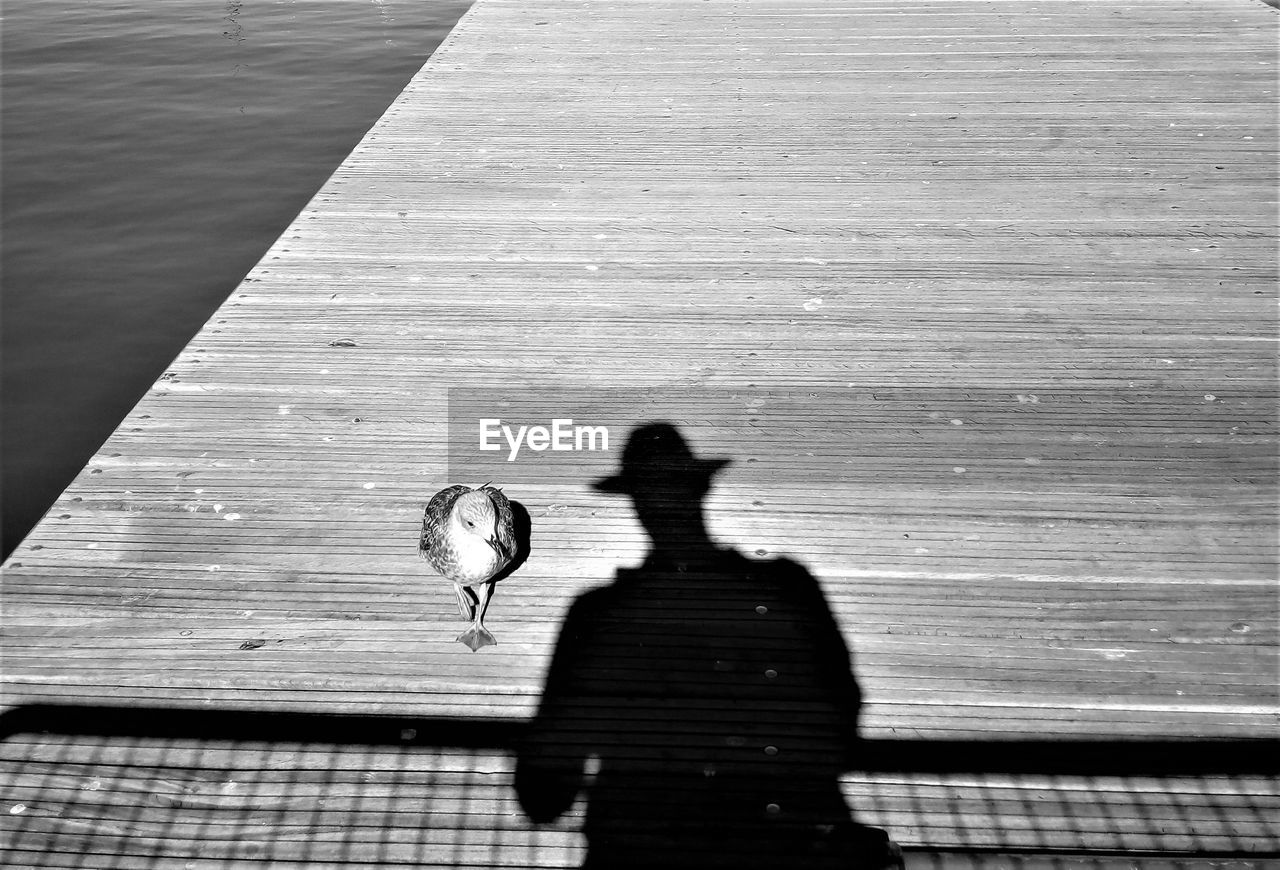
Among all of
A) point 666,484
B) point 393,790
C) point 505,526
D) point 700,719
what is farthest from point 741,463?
point 393,790

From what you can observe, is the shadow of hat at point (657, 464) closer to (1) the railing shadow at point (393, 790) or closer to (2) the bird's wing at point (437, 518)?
(2) the bird's wing at point (437, 518)

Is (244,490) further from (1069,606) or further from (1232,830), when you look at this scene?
(1232,830)

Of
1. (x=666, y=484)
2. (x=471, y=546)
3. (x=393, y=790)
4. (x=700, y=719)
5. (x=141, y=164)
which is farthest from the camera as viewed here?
(x=141, y=164)

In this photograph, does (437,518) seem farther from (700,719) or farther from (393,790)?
(700,719)

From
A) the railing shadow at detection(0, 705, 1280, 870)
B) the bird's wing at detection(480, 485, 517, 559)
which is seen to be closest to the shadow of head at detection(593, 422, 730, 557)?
the bird's wing at detection(480, 485, 517, 559)

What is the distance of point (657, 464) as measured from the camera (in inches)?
153

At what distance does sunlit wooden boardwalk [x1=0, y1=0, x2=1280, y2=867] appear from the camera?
2658mm

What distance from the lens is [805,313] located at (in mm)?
4961

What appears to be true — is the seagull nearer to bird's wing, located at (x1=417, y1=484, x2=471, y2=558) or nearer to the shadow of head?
bird's wing, located at (x1=417, y1=484, x2=471, y2=558)

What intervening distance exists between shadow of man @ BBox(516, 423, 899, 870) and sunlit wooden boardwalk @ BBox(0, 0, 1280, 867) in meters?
0.09

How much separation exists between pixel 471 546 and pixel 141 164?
8.56 metres

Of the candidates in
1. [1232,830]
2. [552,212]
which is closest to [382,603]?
[1232,830]

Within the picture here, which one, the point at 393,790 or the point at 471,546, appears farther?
the point at 471,546

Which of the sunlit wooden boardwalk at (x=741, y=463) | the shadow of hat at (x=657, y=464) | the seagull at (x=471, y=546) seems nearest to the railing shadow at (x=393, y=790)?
the sunlit wooden boardwalk at (x=741, y=463)
